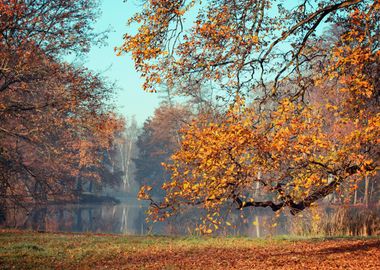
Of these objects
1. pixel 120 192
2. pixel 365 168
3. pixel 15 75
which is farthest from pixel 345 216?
pixel 120 192

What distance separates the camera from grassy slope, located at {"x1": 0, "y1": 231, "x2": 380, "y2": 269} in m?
8.93

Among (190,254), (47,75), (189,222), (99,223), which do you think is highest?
(47,75)

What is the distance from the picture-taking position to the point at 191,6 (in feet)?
29.2

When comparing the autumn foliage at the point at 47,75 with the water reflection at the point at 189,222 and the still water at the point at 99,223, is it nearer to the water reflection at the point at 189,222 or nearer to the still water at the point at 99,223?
the water reflection at the point at 189,222

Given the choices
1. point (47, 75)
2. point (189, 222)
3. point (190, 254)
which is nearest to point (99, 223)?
point (189, 222)

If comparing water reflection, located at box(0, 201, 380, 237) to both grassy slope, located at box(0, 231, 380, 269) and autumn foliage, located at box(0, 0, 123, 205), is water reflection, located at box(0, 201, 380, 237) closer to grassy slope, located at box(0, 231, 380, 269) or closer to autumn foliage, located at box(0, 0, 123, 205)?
grassy slope, located at box(0, 231, 380, 269)

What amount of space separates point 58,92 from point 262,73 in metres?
9.56

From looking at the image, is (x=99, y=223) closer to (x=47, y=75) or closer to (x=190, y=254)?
(x=47, y=75)

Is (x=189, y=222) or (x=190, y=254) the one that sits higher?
(x=190, y=254)

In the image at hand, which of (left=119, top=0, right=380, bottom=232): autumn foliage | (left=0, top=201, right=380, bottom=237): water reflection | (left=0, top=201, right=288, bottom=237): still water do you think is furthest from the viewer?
(left=0, top=201, right=288, bottom=237): still water

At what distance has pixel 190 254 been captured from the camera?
10820 mm

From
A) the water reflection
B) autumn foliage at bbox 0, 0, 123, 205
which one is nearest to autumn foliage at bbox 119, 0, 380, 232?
the water reflection

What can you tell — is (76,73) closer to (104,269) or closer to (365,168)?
(104,269)

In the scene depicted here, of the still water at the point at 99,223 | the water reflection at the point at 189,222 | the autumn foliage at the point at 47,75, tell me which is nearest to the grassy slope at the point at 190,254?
the water reflection at the point at 189,222
